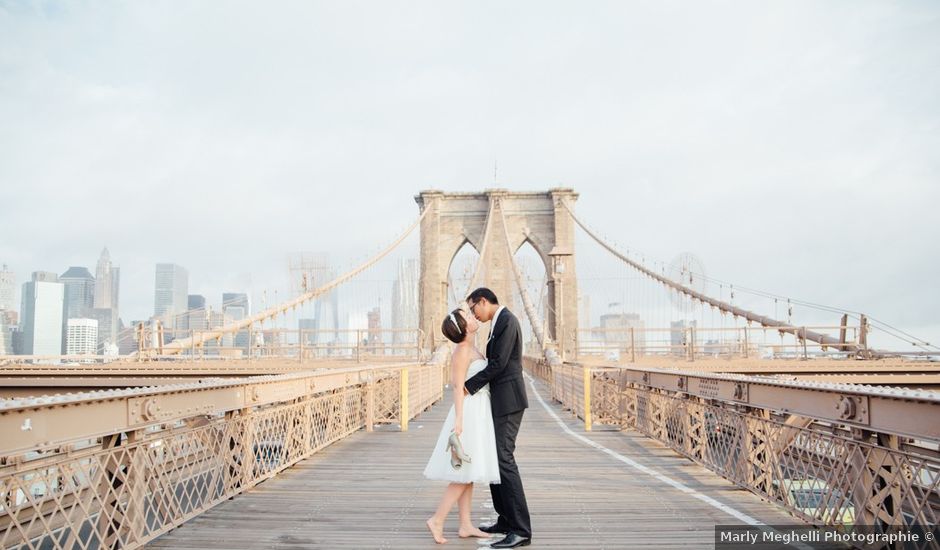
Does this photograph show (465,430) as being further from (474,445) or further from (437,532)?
(437,532)

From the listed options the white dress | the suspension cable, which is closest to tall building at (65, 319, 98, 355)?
the suspension cable

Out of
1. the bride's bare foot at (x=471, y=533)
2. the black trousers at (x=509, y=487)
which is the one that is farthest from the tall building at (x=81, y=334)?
the black trousers at (x=509, y=487)

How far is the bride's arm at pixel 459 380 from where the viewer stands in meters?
4.66

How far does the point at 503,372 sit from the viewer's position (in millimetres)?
4797

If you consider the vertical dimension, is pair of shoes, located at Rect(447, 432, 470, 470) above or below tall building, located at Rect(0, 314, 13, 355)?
below

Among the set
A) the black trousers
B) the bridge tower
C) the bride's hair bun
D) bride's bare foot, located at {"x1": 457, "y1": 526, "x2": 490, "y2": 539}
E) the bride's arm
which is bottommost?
bride's bare foot, located at {"x1": 457, "y1": 526, "x2": 490, "y2": 539}

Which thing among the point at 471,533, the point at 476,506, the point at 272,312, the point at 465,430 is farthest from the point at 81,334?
the point at 465,430

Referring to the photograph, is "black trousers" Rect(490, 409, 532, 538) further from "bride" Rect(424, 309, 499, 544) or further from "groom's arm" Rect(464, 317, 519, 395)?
"groom's arm" Rect(464, 317, 519, 395)

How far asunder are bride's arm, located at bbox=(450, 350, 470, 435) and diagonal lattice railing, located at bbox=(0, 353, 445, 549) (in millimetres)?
1873

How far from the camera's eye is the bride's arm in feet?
15.3

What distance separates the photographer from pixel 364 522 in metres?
5.36

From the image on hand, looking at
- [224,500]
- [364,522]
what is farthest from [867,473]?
[224,500]

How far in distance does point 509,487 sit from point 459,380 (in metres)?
0.78

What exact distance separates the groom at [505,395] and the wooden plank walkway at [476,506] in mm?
250
